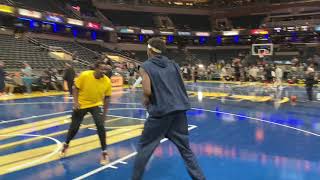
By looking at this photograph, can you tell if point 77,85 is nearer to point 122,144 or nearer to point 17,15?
point 122,144

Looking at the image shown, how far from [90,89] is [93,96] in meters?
0.14

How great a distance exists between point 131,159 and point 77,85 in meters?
1.60

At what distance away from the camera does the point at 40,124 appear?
10.2 m

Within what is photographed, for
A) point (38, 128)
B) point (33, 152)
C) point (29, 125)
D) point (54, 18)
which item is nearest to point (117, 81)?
point (54, 18)

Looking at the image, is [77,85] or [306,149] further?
[306,149]

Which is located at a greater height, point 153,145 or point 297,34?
point 297,34

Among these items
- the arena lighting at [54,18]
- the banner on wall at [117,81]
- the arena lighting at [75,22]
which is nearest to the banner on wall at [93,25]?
the arena lighting at [75,22]

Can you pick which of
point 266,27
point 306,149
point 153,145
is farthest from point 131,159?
point 266,27

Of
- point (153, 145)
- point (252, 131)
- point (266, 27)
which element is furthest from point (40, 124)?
point (266, 27)

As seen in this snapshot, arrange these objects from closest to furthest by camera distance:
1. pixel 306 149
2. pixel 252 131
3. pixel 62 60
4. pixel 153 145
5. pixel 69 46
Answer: pixel 153 145 < pixel 306 149 < pixel 252 131 < pixel 62 60 < pixel 69 46

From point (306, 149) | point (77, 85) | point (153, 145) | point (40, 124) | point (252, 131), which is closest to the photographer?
point (153, 145)

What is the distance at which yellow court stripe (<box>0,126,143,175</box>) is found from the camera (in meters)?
6.21

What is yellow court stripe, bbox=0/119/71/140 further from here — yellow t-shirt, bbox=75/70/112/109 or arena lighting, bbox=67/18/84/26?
arena lighting, bbox=67/18/84/26

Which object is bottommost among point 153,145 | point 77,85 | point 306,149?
point 306,149
